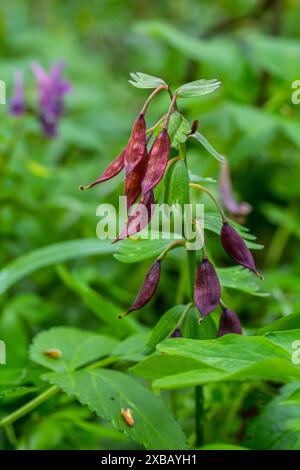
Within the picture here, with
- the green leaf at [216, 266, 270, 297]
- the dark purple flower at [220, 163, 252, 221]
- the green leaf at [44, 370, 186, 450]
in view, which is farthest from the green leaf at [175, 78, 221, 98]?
the dark purple flower at [220, 163, 252, 221]

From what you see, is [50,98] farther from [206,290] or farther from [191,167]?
[206,290]

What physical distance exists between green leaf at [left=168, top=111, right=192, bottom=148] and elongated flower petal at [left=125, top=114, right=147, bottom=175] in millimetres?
31

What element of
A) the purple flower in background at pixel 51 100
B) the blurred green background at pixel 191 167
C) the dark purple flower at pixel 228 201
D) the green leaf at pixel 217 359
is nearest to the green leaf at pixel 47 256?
the blurred green background at pixel 191 167

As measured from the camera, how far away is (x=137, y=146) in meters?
0.79

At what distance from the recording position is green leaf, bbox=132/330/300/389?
2.19ft

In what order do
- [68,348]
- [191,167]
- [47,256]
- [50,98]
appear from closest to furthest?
[68,348], [47,256], [50,98], [191,167]

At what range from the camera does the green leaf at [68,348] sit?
994 mm

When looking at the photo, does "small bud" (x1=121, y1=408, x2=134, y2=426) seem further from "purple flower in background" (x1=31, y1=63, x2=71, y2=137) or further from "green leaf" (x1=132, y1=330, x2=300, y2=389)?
"purple flower in background" (x1=31, y1=63, x2=71, y2=137)

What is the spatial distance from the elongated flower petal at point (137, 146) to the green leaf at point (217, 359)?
200mm

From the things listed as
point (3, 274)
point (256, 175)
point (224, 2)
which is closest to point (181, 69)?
point (224, 2)

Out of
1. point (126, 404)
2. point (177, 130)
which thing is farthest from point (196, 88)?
point (126, 404)

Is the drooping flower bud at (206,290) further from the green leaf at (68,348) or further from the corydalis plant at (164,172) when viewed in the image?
the green leaf at (68,348)

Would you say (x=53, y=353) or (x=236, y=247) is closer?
(x=236, y=247)

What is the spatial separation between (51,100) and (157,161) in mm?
1208
